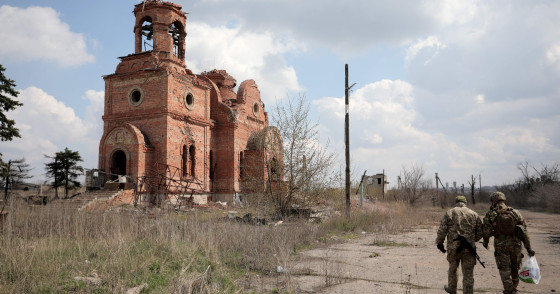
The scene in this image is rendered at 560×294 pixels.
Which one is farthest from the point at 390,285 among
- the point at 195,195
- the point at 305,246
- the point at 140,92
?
the point at 140,92

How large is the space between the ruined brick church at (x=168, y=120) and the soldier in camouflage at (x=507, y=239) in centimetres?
1398

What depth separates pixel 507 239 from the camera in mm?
6188

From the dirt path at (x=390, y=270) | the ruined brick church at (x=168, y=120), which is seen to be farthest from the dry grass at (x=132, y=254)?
the ruined brick church at (x=168, y=120)

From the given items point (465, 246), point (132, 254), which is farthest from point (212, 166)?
point (465, 246)

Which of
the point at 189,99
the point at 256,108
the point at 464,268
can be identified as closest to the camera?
the point at 464,268

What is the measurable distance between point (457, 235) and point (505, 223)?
2.82 ft

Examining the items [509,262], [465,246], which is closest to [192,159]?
[465,246]

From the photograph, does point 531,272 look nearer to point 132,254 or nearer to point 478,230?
point 478,230

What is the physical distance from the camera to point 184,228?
8656 millimetres

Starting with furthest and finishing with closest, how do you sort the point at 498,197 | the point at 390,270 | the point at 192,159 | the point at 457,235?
the point at 192,159
the point at 390,270
the point at 498,197
the point at 457,235

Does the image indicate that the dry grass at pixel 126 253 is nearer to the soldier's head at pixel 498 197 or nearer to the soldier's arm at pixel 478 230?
the soldier's arm at pixel 478 230

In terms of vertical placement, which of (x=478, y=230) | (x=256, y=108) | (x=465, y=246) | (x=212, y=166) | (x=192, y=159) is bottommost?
(x=465, y=246)

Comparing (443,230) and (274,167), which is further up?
(274,167)

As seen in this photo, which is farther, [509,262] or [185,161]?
[185,161]
